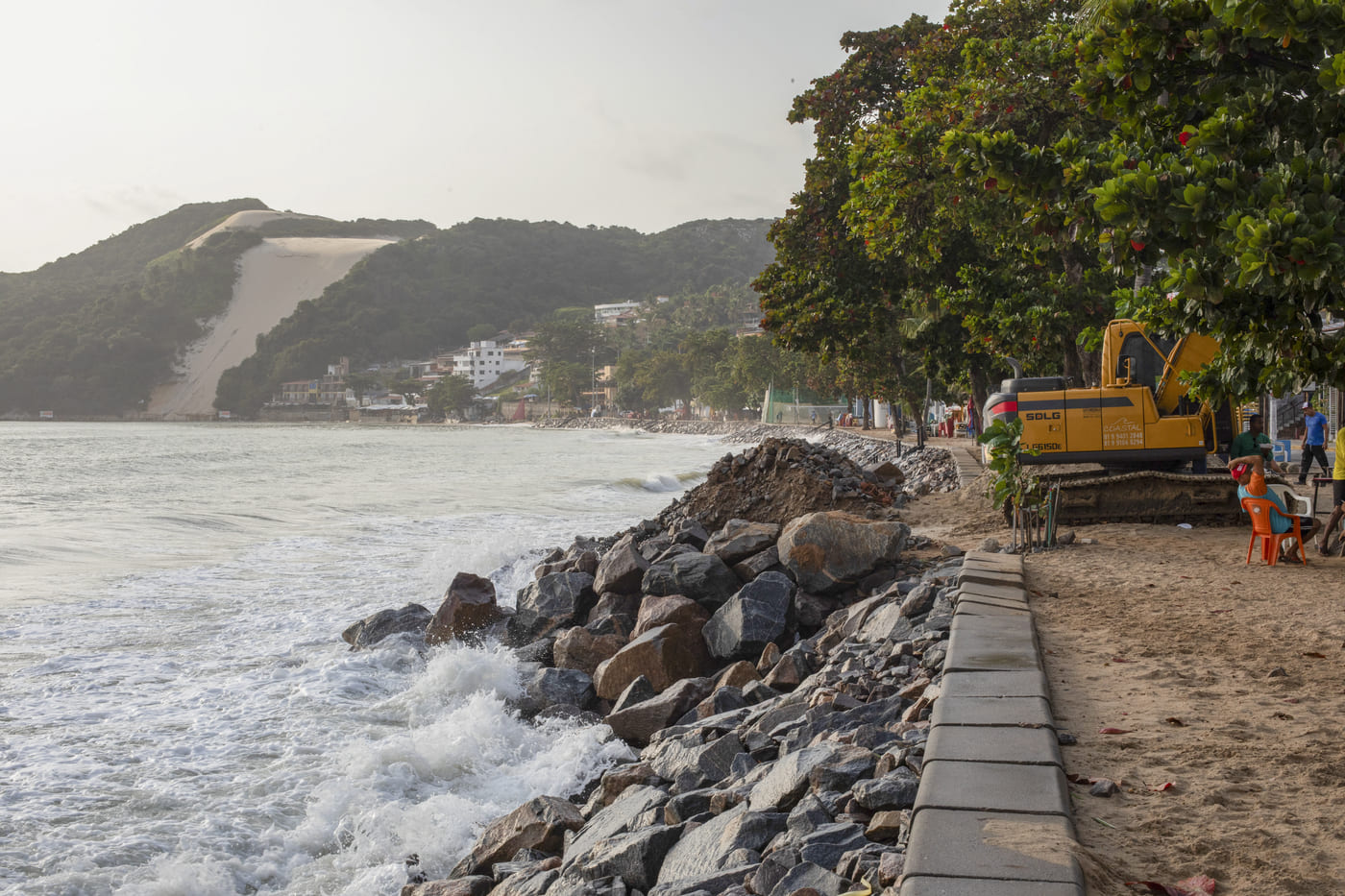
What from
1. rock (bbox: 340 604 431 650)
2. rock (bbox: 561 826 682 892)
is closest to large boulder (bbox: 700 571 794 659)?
rock (bbox: 340 604 431 650)

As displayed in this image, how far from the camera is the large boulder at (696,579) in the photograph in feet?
34.4

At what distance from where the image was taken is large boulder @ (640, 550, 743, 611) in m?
10.5

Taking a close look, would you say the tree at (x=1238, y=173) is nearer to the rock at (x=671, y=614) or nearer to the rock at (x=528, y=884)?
the rock at (x=528, y=884)

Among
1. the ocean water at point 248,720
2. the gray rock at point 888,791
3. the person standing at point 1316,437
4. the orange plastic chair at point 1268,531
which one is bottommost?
the ocean water at point 248,720

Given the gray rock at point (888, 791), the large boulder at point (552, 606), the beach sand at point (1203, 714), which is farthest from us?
the large boulder at point (552, 606)

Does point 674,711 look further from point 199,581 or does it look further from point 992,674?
point 199,581

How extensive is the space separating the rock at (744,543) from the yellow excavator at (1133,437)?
3.26 meters

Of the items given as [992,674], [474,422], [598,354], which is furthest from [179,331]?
[992,674]

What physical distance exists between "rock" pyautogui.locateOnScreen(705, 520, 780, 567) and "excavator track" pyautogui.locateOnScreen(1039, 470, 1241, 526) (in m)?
3.48

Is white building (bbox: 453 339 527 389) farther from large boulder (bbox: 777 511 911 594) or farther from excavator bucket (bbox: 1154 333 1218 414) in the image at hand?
large boulder (bbox: 777 511 911 594)

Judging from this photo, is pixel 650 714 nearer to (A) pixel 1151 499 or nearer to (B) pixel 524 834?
(B) pixel 524 834

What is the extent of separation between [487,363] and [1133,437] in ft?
539

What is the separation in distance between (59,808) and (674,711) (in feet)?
13.7

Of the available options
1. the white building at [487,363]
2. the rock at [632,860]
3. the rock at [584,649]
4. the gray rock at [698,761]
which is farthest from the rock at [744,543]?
the white building at [487,363]
